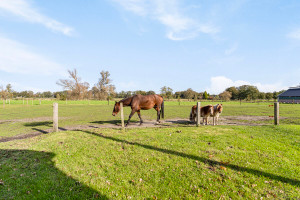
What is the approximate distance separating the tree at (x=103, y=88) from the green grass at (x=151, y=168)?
247ft

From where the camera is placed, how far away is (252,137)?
701cm

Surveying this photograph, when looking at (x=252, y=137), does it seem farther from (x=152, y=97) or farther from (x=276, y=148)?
(x=152, y=97)

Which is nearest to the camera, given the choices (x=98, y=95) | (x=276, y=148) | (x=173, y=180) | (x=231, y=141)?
(x=173, y=180)

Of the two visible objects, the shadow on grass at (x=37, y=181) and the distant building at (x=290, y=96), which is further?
the distant building at (x=290, y=96)

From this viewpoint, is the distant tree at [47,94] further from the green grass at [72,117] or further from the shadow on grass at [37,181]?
the shadow on grass at [37,181]

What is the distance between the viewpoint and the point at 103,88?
79.3 m

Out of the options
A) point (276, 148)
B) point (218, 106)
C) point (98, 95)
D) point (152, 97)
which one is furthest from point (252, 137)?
point (98, 95)

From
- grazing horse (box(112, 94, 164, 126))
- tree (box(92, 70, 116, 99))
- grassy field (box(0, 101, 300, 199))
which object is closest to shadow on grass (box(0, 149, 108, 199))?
grassy field (box(0, 101, 300, 199))

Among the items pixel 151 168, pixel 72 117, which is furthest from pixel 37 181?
pixel 72 117

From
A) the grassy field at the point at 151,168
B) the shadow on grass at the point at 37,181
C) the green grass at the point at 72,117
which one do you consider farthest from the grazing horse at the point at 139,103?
the shadow on grass at the point at 37,181

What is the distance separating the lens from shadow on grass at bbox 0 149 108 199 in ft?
11.1

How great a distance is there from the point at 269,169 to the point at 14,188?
6620mm

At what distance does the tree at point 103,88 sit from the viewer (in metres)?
79.6

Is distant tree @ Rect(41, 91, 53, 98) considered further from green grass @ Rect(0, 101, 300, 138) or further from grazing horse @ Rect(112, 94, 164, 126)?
grazing horse @ Rect(112, 94, 164, 126)
